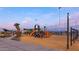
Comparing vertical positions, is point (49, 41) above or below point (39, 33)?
below

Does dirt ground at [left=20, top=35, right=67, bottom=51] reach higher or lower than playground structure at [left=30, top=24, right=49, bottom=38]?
lower

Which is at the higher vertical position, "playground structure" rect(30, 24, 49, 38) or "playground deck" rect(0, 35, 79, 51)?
"playground structure" rect(30, 24, 49, 38)

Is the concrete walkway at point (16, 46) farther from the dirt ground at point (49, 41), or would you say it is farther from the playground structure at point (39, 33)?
the playground structure at point (39, 33)

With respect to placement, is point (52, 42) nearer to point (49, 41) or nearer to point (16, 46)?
point (49, 41)

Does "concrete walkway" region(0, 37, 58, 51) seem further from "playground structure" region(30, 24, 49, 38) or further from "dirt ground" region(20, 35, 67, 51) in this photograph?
"playground structure" region(30, 24, 49, 38)

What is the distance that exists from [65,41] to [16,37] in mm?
782

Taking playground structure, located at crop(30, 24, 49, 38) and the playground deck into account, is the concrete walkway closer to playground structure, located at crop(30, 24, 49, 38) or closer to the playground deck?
the playground deck

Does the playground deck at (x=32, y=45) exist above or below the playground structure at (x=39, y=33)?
below

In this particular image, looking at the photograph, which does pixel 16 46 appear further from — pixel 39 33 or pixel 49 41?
pixel 49 41

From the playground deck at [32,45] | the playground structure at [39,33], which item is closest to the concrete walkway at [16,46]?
the playground deck at [32,45]

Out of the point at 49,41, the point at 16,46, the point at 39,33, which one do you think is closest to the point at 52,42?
the point at 49,41

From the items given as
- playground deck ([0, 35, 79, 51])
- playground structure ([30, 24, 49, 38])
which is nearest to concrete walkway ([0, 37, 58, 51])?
playground deck ([0, 35, 79, 51])
